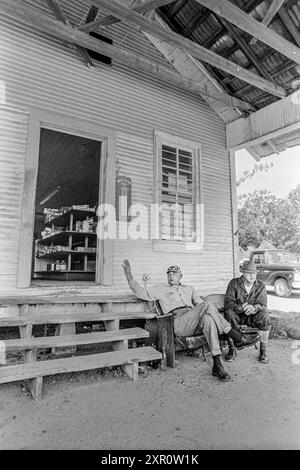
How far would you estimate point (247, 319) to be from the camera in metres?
3.98

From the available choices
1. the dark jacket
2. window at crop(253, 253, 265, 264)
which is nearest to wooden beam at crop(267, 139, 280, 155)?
the dark jacket

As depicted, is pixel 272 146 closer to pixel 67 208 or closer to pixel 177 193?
pixel 177 193

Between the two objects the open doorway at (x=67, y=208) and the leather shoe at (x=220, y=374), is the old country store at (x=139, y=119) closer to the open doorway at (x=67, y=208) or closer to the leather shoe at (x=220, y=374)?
the open doorway at (x=67, y=208)

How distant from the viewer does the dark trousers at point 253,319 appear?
12.6 feet

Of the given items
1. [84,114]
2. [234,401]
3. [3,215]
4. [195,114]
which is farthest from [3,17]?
[234,401]

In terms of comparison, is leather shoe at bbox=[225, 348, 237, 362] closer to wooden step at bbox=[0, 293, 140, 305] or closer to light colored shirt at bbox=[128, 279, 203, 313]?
light colored shirt at bbox=[128, 279, 203, 313]

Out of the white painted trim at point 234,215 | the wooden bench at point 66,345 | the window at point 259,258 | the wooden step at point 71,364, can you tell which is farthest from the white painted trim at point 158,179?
the window at point 259,258

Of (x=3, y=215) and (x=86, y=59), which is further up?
(x=86, y=59)

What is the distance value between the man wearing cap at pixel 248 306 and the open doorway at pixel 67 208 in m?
3.20

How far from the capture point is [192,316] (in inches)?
139

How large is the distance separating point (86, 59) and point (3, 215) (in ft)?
9.39

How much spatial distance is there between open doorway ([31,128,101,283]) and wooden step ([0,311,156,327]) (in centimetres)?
264

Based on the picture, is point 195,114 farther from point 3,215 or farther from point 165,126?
point 3,215

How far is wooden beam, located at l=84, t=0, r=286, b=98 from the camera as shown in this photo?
11.8 ft
